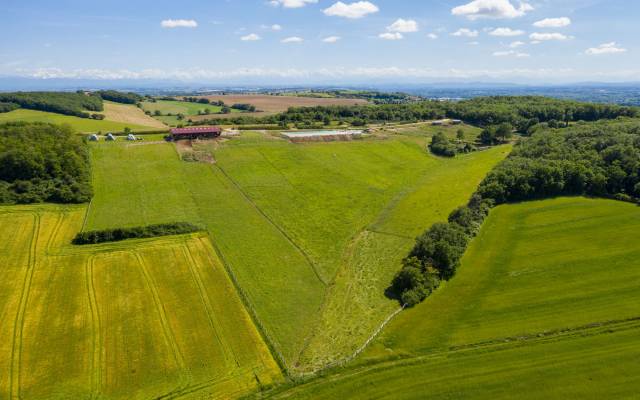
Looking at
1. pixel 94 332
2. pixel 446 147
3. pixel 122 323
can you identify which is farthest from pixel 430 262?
pixel 446 147

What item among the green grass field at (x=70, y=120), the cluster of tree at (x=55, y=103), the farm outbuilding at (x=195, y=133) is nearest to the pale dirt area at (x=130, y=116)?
the cluster of tree at (x=55, y=103)

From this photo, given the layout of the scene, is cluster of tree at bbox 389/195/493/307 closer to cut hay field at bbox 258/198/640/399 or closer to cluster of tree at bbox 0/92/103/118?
cut hay field at bbox 258/198/640/399

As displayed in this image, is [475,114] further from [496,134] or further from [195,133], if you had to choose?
[195,133]

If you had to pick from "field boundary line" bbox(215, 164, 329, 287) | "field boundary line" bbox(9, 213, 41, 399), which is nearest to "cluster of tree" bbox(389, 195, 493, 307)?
"field boundary line" bbox(215, 164, 329, 287)

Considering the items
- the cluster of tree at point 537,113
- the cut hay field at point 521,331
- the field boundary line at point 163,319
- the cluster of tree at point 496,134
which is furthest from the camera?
the cluster of tree at point 537,113

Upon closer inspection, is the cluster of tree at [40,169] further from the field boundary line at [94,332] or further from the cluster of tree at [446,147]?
the cluster of tree at [446,147]

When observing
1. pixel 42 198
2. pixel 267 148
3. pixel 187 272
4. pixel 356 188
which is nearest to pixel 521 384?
pixel 187 272

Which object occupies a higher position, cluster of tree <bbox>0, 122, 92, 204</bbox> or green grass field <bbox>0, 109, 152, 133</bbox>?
green grass field <bbox>0, 109, 152, 133</bbox>
